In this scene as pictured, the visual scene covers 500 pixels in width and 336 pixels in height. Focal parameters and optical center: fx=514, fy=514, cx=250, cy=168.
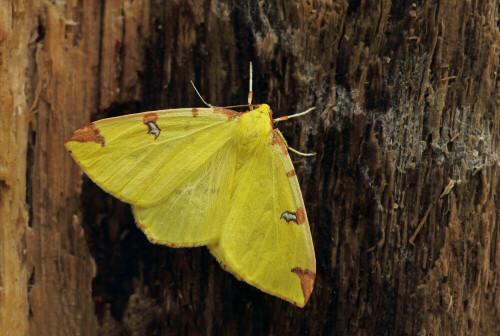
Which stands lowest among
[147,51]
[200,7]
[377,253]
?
[377,253]

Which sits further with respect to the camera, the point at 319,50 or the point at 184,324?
the point at 184,324

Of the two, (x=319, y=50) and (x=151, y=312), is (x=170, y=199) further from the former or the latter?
(x=319, y=50)

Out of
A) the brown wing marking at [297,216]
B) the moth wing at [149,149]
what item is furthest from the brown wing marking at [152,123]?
the brown wing marking at [297,216]

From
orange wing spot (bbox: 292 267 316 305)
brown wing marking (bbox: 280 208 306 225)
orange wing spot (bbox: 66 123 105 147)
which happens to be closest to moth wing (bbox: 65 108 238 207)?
orange wing spot (bbox: 66 123 105 147)

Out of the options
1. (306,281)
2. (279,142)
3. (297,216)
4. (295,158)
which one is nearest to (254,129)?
(279,142)

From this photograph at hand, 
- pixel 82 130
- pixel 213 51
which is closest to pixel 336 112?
pixel 213 51

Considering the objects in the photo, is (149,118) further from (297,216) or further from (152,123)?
(297,216)
